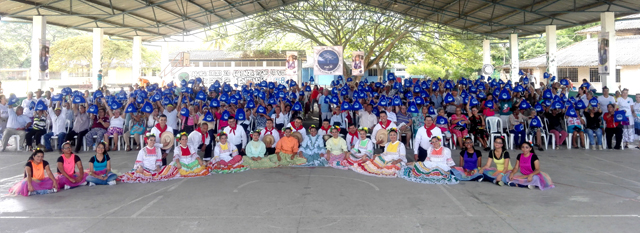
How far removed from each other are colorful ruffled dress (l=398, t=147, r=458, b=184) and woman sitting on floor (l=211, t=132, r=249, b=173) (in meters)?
2.89

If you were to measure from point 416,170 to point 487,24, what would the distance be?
1506 cm

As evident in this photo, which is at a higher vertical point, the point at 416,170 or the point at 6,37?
the point at 6,37

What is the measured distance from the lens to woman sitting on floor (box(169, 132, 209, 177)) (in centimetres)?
727

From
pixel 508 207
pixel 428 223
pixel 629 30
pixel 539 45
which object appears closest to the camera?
pixel 428 223

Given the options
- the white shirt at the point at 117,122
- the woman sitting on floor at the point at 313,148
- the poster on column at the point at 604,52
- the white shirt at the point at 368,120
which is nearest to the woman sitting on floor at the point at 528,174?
the woman sitting on floor at the point at 313,148

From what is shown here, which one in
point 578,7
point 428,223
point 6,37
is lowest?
point 428,223

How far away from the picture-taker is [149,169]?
7152 mm

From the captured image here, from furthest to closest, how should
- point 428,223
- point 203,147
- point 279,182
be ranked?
point 203,147
point 279,182
point 428,223

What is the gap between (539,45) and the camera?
1341 inches

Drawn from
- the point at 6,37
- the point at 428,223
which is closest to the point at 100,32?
the point at 428,223

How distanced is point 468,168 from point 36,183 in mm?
6446

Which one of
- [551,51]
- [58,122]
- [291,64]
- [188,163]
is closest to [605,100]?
[551,51]

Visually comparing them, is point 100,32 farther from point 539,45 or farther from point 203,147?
point 539,45

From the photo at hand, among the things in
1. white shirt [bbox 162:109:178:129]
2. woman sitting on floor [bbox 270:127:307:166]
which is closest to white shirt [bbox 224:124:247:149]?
woman sitting on floor [bbox 270:127:307:166]
